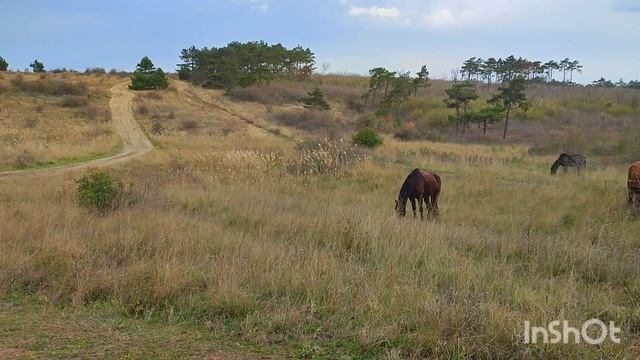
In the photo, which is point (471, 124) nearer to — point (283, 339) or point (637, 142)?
point (637, 142)

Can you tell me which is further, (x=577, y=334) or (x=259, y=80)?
(x=259, y=80)

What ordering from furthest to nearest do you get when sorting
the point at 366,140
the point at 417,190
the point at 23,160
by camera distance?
the point at 366,140, the point at 23,160, the point at 417,190

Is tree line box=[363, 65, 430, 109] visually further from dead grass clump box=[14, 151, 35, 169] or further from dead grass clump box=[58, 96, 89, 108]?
dead grass clump box=[14, 151, 35, 169]

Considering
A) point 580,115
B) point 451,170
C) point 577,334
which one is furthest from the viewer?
point 580,115

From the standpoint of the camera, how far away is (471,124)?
5362 cm

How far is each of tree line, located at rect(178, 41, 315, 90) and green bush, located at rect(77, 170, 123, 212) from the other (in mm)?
51403

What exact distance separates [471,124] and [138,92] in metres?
34.5

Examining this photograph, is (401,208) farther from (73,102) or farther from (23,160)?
(73,102)

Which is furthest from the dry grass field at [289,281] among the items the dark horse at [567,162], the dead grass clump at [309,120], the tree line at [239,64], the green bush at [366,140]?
the tree line at [239,64]

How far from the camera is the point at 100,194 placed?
970 cm

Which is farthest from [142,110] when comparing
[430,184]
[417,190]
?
[417,190]

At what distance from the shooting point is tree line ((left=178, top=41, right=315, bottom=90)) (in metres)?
61.5

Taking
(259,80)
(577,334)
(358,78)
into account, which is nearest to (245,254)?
(577,334)

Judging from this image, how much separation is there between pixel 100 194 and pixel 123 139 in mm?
21498
